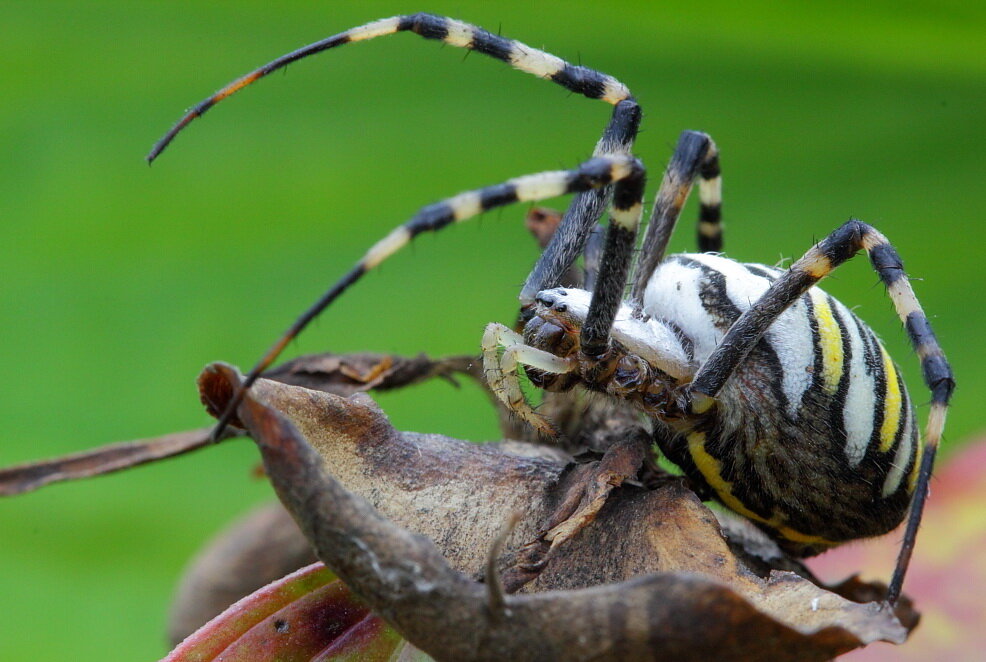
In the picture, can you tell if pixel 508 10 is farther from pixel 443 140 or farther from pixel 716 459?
pixel 716 459

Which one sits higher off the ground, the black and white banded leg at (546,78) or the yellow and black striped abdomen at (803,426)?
the black and white banded leg at (546,78)

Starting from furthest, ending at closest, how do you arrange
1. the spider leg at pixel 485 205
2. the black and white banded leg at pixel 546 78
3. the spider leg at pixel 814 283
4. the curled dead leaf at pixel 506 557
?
the black and white banded leg at pixel 546 78
the spider leg at pixel 814 283
the spider leg at pixel 485 205
the curled dead leaf at pixel 506 557

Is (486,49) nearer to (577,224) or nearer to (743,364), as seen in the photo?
(577,224)

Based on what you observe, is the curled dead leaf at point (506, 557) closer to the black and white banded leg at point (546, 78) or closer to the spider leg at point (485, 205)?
the spider leg at point (485, 205)

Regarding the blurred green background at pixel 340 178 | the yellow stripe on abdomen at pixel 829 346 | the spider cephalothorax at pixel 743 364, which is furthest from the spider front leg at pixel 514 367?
the blurred green background at pixel 340 178

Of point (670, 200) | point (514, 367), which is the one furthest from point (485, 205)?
point (670, 200)

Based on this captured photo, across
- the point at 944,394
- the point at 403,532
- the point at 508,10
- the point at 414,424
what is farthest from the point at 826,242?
the point at 508,10

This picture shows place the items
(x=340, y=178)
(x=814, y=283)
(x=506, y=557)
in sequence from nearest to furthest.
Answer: (x=506, y=557)
(x=814, y=283)
(x=340, y=178)

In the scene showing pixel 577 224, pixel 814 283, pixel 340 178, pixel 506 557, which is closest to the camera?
pixel 506 557
